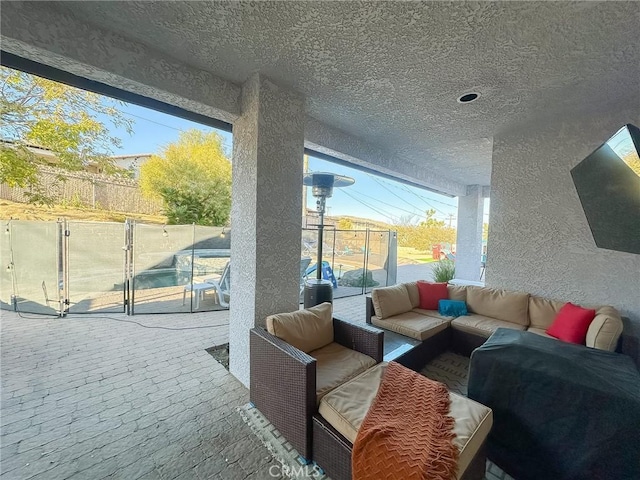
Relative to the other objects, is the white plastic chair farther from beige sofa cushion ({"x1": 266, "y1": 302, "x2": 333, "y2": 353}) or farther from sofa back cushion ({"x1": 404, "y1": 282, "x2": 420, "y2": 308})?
sofa back cushion ({"x1": 404, "y1": 282, "x2": 420, "y2": 308})

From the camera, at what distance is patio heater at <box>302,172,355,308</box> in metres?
3.11

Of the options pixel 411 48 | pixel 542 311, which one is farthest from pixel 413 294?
pixel 411 48

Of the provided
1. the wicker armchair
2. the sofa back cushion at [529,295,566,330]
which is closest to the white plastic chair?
the wicker armchair

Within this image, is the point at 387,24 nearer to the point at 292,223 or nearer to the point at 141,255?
the point at 292,223

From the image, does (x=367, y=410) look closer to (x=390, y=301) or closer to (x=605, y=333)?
(x=390, y=301)

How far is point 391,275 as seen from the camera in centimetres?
667

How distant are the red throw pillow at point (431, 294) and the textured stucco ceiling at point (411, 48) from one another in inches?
86.0

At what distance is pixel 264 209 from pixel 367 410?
1662 millimetres

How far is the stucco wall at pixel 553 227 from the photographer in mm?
2584

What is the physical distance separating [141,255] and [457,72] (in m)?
5.03

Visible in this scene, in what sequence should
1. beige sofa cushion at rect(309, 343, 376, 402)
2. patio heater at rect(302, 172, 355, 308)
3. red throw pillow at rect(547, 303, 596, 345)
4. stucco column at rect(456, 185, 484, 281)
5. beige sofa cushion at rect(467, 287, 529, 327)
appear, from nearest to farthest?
beige sofa cushion at rect(309, 343, 376, 402) → red throw pillow at rect(547, 303, 596, 345) → beige sofa cushion at rect(467, 287, 529, 327) → patio heater at rect(302, 172, 355, 308) → stucco column at rect(456, 185, 484, 281)

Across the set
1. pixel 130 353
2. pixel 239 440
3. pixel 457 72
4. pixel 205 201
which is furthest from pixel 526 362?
pixel 205 201

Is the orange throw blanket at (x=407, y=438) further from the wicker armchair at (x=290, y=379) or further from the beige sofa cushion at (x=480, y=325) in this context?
the beige sofa cushion at (x=480, y=325)

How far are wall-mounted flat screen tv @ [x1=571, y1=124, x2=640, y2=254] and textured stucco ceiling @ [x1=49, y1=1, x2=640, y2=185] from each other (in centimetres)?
82
